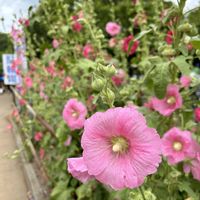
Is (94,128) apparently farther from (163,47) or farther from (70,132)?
(70,132)

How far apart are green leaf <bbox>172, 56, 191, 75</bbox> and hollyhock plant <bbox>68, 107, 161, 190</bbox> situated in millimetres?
551

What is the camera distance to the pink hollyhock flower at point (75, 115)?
178 cm

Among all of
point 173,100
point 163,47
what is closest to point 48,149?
point 173,100

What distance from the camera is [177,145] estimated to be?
1.37m

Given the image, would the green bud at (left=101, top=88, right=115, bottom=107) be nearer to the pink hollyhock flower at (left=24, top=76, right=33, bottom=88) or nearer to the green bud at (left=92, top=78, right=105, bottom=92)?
the green bud at (left=92, top=78, right=105, bottom=92)

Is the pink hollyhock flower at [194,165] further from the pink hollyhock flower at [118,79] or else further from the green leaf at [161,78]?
the pink hollyhock flower at [118,79]

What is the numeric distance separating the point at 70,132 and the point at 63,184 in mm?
280

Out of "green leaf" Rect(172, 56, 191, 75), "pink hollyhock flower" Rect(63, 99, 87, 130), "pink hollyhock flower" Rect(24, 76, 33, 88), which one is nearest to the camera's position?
"green leaf" Rect(172, 56, 191, 75)

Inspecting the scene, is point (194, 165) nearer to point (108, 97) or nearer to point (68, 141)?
point (108, 97)

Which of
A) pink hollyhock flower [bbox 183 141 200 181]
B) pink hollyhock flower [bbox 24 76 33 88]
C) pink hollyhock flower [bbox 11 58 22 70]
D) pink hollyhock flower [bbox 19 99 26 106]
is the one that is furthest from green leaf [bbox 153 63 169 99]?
pink hollyhock flower [bbox 19 99 26 106]

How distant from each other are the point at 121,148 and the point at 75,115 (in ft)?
4.16

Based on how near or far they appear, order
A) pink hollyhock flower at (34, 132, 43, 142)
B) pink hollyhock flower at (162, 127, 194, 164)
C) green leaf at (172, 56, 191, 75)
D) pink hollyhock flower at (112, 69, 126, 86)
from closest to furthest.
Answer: green leaf at (172, 56, 191, 75)
pink hollyhock flower at (162, 127, 194, 164)
pink hollyhock flower at (112, 69, 126, 86)
pink hollyhock flower at (34, 132, 43, 142)

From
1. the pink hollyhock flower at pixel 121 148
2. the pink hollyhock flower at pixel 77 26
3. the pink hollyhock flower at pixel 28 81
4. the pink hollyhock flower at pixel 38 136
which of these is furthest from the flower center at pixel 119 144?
the pink hollyhock flower at pixel 28 81

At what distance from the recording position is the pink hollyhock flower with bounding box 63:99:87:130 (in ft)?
5.82
